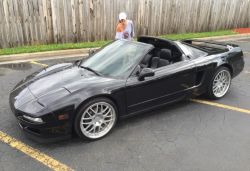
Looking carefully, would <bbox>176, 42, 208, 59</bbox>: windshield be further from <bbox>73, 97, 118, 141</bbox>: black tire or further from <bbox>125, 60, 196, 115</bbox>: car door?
<bbox>73, 97, 118, 141</bbox>: black tire

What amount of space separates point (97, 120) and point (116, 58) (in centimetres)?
112

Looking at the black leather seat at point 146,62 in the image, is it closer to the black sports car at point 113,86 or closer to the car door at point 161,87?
the black sports car at point 113,86

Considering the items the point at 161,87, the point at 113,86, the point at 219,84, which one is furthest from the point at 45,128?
the point at 219,84

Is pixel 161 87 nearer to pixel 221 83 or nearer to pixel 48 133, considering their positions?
pixel 221 83

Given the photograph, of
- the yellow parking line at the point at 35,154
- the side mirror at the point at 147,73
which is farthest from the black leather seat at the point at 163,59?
the yellow parking line at the point at 35,154

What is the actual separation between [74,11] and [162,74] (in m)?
6.27

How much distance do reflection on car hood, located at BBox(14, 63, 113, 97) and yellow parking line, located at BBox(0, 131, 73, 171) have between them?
74 centimetres

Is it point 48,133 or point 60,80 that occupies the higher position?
point 60,80

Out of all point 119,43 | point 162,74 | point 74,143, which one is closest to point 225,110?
point 162,74

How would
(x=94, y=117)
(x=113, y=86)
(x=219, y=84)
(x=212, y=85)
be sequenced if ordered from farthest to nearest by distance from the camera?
1. (x=219, y=84)
2. (x=212, y=85)
3. (x=113, y=86)
4. (x=94, y=117)

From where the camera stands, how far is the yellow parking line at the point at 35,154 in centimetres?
260

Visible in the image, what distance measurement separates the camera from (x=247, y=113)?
3836 millimetres

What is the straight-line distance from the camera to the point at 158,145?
3.00 metres

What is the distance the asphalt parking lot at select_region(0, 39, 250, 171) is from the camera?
104 inches
